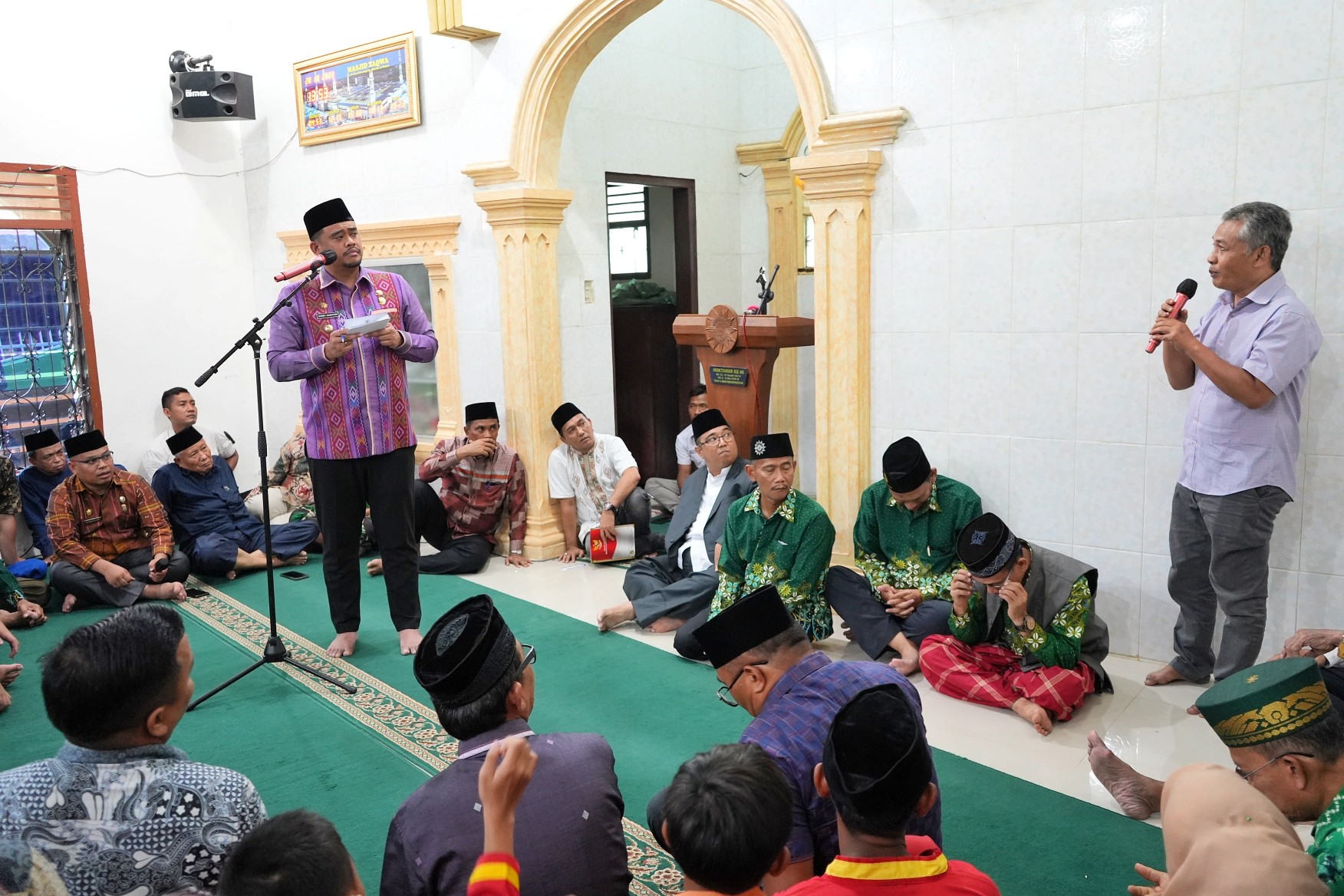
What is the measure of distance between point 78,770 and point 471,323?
447 centimetres

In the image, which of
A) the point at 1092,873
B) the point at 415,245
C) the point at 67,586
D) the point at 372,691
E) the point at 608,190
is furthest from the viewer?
the point at 608,190

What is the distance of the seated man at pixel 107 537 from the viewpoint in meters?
5.07

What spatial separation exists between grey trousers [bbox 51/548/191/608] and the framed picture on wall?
108 inches

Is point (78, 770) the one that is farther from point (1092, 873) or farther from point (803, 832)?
point (1092, 873)

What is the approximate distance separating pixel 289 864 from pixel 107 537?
4.50m

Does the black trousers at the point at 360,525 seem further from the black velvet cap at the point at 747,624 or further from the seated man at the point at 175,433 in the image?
the black velvet cap at the point at 747,624

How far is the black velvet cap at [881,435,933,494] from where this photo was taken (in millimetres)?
3934

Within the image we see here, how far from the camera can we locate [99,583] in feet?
16.9

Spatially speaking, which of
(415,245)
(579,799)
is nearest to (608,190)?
(415,245)

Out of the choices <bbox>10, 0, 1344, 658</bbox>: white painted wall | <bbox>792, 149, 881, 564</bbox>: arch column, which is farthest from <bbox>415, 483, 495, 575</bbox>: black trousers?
<bbox>792, 149, 881, 564</bbox>: arch column

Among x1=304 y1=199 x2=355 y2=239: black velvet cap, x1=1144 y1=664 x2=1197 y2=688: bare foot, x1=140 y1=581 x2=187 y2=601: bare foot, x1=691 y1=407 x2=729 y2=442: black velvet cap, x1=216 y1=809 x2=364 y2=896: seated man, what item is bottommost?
x1=1144 y1=664 x2=1197 y2=688: bare foot

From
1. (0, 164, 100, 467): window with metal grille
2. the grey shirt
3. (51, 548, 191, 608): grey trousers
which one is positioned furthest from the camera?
(0, 164, 100, 467): window with metal grille

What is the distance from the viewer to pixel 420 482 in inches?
225

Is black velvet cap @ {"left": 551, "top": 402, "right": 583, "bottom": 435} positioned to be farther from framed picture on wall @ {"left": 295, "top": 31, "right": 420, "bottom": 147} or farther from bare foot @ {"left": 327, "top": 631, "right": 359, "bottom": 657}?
framed picture on wall @ {"left": 295, "top": 31, "right": 420, "bottom": 147}
